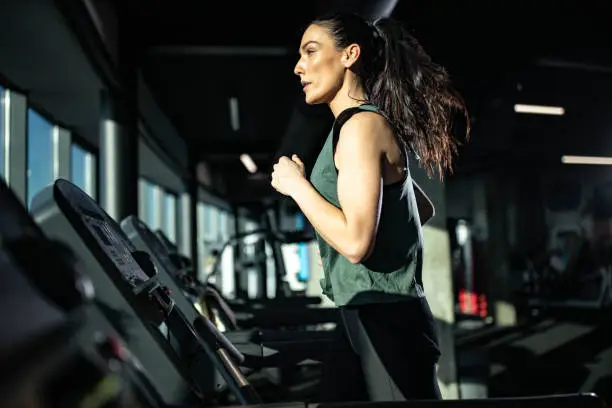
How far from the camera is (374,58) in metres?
1.16

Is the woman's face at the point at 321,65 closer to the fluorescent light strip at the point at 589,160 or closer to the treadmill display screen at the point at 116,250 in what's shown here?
the treadmill display screen at the point at 116,250

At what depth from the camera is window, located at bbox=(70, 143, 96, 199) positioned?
6874mm

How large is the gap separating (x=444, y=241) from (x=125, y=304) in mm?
3107

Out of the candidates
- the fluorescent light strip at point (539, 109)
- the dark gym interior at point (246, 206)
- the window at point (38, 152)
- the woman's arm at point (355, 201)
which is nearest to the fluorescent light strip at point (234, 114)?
the dark gym interior at point (246, 206)

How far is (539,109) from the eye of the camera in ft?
24.8

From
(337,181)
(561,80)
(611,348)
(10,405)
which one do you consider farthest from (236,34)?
(10,405)

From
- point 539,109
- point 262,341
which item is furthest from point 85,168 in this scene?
point 262,341

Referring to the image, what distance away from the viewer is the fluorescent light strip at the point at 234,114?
873 centimetres

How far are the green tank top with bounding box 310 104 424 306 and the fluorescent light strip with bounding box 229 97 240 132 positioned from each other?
771 centimetres

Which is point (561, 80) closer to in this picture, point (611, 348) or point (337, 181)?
point (611, 348)

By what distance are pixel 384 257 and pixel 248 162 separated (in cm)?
1307

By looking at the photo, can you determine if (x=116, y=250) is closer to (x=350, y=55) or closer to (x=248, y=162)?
(x=350, y=55)

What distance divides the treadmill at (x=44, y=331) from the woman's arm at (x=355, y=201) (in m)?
→ 0.44

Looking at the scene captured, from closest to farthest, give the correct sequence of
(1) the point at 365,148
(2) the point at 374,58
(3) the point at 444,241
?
(1) the point at 365,148
(2) the point at 374,58
(3) the point at 444,241
